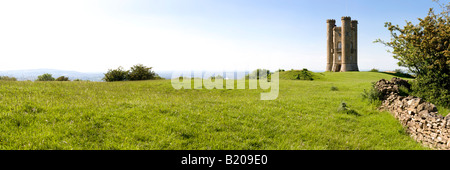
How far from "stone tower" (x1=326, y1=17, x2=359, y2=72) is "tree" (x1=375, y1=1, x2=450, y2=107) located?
56092 millimetres

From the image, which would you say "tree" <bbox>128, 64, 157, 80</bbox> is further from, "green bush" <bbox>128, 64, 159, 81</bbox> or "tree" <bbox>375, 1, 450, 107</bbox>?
"tree" <bbox>375, 1, 450, 107</bbox>

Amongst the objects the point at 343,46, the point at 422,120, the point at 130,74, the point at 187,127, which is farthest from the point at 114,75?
the point at 343,46

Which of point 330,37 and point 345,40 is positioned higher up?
point 330,37

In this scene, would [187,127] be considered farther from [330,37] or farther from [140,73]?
[330,37]

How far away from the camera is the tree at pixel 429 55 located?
39.1ft

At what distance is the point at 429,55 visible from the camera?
41.2 ft

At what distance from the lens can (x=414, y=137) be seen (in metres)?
9.36

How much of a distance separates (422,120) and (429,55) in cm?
584

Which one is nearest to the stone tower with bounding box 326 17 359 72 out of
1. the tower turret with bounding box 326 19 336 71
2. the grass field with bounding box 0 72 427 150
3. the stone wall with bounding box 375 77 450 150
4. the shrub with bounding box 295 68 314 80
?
the tower turret with bounding box 326 19 336 71

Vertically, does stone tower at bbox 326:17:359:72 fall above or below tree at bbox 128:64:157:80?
above

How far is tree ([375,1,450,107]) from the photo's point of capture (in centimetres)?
1192
